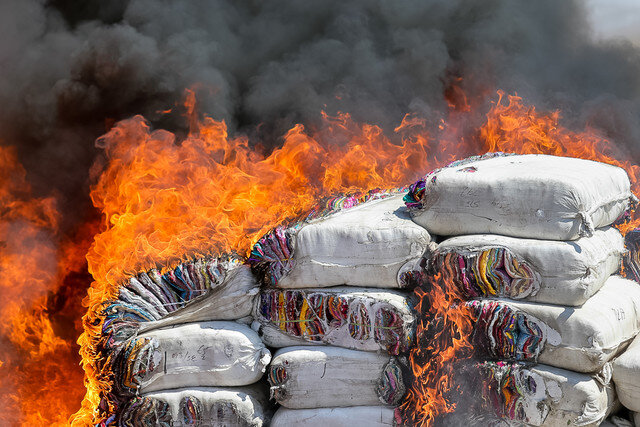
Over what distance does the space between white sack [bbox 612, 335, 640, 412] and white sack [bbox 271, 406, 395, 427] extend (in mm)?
983

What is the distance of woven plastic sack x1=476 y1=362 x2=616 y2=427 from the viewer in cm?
236

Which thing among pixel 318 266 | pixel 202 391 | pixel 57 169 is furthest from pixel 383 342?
pixel 57 169

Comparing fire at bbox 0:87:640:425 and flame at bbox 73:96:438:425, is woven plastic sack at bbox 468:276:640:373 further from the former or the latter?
flame at bbox 73:96:438:425

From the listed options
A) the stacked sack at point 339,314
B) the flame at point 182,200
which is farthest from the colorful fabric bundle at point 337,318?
the flame at point 182,200

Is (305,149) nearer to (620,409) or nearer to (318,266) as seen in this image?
(318,266)

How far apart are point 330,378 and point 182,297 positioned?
0.86 metres

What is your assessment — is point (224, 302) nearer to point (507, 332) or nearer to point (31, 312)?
point (507, 332)

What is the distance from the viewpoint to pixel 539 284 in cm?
247

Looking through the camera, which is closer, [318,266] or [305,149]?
[318,266]

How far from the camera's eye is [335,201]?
3.15 metres

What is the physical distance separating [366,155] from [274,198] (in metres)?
1.55

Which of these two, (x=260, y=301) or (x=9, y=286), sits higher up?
(x=260, y=301)

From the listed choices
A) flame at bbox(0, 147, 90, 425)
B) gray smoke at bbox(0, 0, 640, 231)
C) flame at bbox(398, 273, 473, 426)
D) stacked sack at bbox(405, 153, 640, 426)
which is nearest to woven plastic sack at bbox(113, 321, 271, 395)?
flame at bbox(398, 273, 473, 426)

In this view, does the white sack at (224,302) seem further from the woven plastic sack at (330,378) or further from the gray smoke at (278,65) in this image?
the gray smoke at (278,65)
